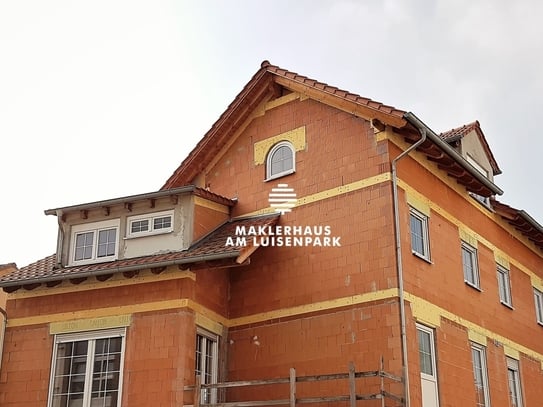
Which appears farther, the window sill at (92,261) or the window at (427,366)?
the window sill at (92,261)

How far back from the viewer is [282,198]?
1795 centimetres

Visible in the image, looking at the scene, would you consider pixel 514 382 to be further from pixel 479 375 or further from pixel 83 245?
pixel 83 245

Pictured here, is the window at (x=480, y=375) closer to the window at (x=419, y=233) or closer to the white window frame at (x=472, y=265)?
the white window frame at (x=472, y=265)

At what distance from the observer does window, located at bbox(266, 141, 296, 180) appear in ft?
59.9

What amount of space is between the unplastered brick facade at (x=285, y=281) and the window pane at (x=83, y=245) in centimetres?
3

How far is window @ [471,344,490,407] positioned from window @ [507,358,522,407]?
168 cm

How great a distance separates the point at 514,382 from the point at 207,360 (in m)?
8.75

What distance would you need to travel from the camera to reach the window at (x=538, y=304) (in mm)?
22625

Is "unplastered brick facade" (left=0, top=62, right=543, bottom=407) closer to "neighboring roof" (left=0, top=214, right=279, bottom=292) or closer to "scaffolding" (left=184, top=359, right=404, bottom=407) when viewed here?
"neighboring roof" (left=0, top=214, right=279, bottom=292)

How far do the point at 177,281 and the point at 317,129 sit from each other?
5145 mm

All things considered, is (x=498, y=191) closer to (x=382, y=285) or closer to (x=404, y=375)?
(x=382, y=285)

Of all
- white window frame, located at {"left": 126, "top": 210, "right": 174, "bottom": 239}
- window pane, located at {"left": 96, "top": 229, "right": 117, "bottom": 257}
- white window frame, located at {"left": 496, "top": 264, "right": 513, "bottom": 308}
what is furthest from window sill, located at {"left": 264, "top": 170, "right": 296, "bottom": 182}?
white window frame, located at {"left": 496, "top": 264, "right": 513, "bottom": 308}

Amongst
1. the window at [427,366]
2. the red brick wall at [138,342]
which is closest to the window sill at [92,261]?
the red brick wall at [138,342]

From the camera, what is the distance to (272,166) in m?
18.7
